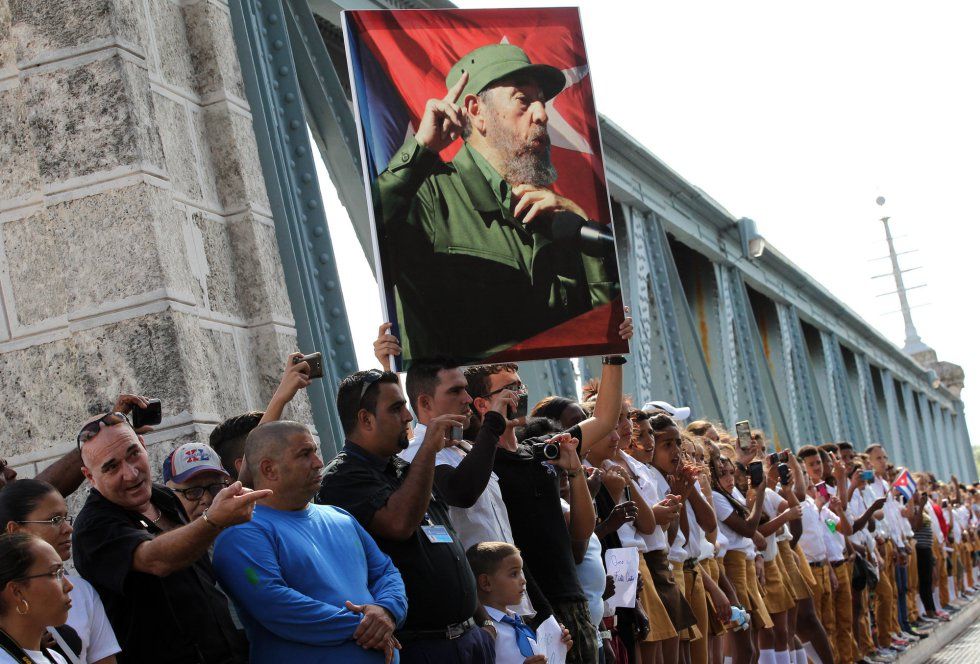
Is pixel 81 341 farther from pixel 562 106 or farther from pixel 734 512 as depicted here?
pixel 734 512

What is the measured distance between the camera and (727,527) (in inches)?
346

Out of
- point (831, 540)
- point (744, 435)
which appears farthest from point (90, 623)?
point (831, 540)

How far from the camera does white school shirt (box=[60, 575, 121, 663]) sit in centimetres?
369

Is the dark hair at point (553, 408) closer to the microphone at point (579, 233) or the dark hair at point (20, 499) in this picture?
the microphone at point (579, 233)

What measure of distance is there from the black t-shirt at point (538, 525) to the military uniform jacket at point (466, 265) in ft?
1.70

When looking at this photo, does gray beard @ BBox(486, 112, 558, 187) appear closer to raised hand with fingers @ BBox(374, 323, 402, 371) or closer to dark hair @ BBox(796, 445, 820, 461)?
raised hand with fingers @ BBox(374, 323, 402, 371)

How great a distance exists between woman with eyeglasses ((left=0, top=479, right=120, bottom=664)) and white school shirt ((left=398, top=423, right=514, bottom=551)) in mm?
1661

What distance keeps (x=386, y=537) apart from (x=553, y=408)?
221 cm

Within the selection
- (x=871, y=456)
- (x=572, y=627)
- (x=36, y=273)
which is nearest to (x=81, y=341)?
(x=36, y=273)

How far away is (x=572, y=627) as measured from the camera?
5555 millimetres

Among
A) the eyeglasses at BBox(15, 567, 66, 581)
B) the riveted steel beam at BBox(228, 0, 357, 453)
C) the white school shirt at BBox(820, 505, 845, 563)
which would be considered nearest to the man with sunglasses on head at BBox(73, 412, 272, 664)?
the eyeglasses at BBox(15, 567, 66, 581)

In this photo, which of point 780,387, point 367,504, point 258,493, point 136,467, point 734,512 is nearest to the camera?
point 258,493

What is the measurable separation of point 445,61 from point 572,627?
262 centimetres

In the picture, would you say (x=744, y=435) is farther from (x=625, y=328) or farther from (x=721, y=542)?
(x=625, y=328)
